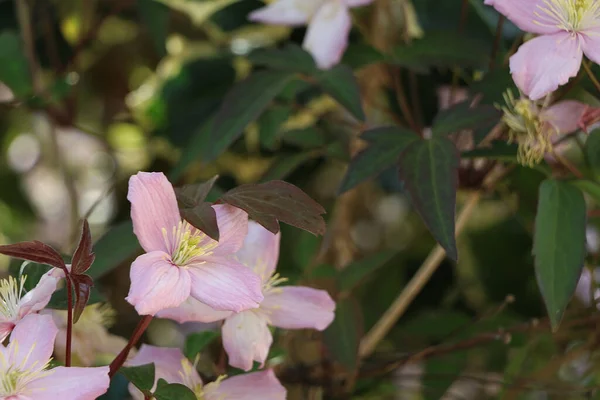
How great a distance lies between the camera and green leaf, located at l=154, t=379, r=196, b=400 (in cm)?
39

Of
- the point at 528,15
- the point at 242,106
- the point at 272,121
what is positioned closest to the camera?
the point at 528,15

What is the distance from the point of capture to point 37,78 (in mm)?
781

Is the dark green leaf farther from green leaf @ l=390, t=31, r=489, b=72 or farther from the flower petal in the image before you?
the flower petal

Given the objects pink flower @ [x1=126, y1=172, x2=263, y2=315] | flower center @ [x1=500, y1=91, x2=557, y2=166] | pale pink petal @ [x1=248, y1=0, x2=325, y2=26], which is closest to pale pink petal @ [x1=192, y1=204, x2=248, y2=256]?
pink flower @ [x1=126, y1=172, x2=263, y2=315]

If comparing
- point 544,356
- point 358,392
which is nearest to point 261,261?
point 358,392

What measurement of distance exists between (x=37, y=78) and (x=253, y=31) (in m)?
0.32

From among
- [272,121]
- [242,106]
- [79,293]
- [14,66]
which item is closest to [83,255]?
[79,293]

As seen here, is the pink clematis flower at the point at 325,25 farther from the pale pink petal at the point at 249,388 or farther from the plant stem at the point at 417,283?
the pale pink petal at the point at 249,388

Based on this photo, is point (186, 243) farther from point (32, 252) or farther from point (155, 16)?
point (155, 16)

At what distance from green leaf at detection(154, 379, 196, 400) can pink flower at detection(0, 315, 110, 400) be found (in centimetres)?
3

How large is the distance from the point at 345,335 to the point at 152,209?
0.25 m

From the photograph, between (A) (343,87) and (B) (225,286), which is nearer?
(B) (225,286)

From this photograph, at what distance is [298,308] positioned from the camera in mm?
489

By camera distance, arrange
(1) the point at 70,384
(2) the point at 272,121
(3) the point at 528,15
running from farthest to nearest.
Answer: (2) the point at 272,121 < (3) the point at 528,15 < (1) the point at 70,384
